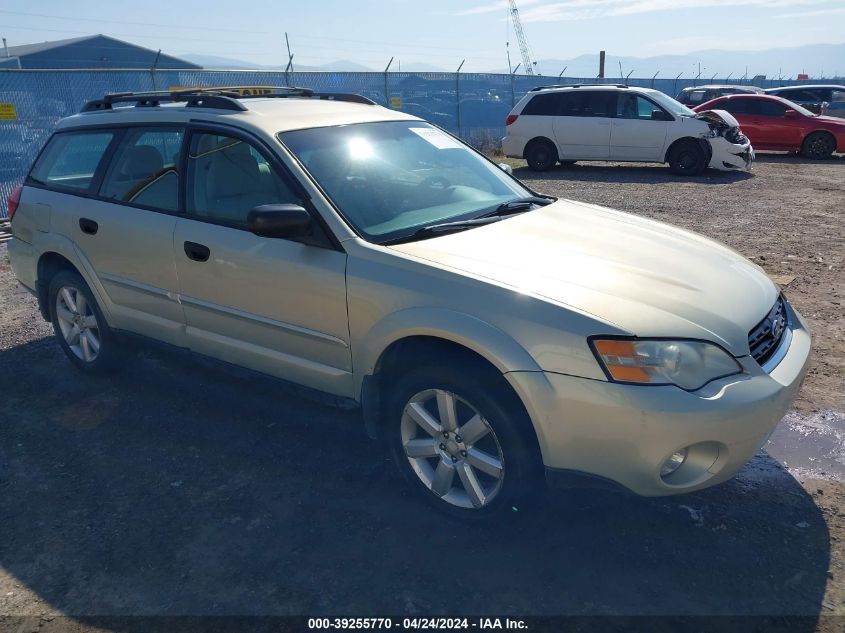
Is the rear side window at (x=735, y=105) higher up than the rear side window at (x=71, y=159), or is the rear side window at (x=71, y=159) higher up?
the rear side window at (x=71, y=159)

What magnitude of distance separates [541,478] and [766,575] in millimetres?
933

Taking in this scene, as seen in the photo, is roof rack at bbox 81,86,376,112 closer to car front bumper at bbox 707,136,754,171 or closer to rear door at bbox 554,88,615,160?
rear door at bbox 554,88,615,160

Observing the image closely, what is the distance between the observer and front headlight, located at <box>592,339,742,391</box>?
8.77 feet

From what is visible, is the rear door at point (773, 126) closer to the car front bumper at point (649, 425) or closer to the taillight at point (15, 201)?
the car front bumper at point (649, 425)

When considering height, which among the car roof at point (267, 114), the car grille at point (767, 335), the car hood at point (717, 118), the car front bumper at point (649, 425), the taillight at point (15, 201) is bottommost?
the car front bumper at point (649, 425)

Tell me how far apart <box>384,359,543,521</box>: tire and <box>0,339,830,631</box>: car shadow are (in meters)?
0.13

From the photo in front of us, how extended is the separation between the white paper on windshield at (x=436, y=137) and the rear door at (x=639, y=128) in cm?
1096

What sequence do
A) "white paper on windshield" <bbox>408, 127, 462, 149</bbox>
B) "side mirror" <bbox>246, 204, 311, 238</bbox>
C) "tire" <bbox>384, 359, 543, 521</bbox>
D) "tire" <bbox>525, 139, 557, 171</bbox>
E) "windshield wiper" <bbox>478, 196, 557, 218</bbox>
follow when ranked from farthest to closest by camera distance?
1. "tire" <bbox>525, 139, 557, 171</bbox>
2. "white paper on windshield" <bbox>408, 127, 462, 149</bbox>
3. "windshield wiper" <bbox>478, 196, 557, 218</bbox>
4. "side mirror" <bbox>246, 204, 311, 238</bbox>
5. "tire" <bbox>384, 359, 543, 521</bbox>

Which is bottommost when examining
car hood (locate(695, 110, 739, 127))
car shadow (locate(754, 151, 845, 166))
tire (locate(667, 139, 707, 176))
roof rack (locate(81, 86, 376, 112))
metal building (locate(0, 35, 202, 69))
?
car shadow (locate(754, 151, 845, 166))

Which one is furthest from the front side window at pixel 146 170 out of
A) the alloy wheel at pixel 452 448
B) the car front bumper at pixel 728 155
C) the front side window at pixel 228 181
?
the car front bumper at pixel 728 155

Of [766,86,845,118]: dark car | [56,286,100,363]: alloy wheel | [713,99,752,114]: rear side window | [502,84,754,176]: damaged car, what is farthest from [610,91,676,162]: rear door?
[56,286,100,363]: alloy wheel

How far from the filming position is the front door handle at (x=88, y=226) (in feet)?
14.7

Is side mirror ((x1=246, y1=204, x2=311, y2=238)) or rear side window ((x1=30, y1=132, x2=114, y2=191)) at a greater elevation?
rear side window ((x1=30, y1=132, x2=114, y2=191))

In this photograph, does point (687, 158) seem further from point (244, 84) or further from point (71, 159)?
point (71, 159)
